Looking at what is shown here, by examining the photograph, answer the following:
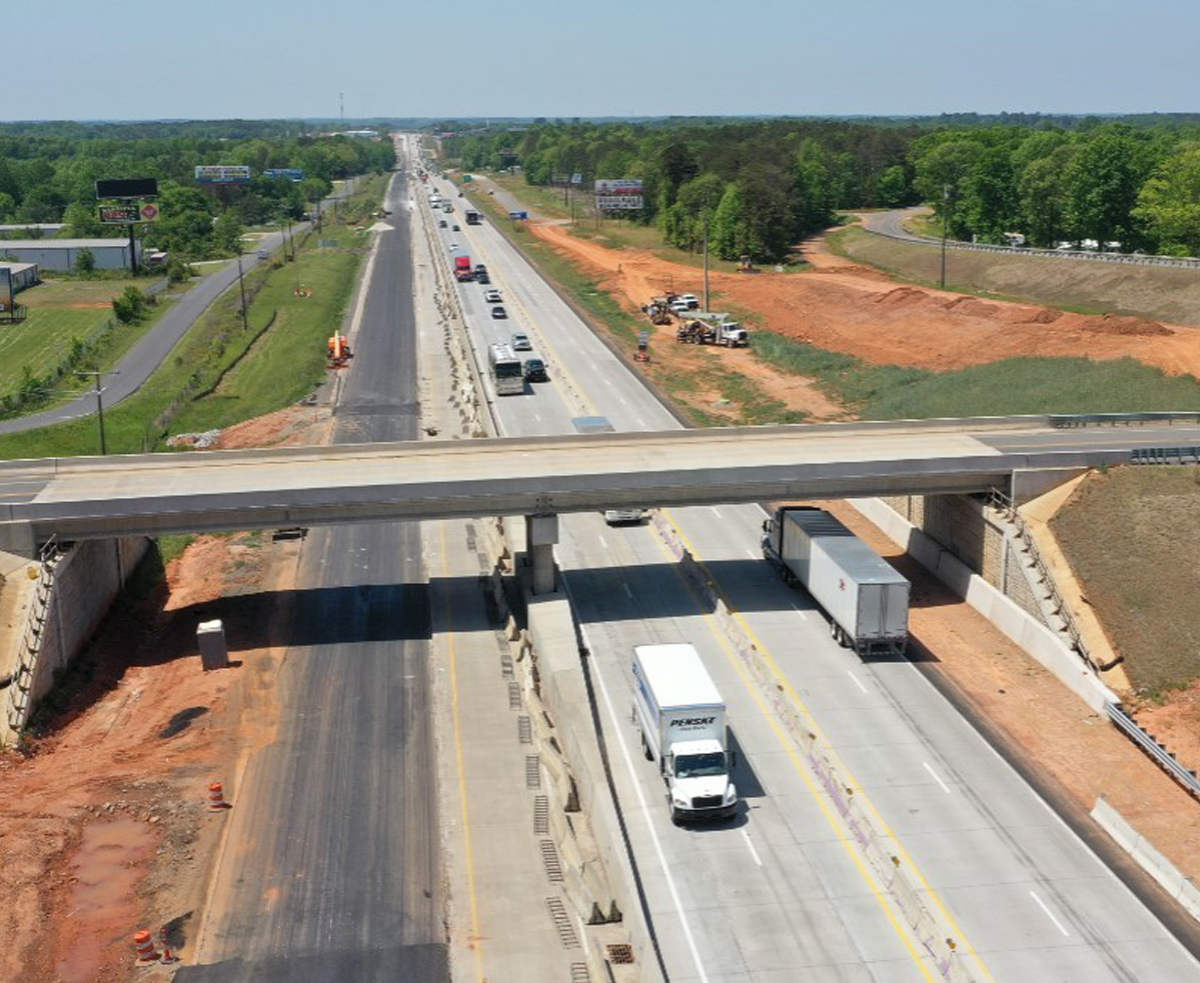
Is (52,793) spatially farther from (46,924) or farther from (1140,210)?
(1140,210)

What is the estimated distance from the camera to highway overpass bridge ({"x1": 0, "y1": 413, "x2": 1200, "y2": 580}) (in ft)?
178

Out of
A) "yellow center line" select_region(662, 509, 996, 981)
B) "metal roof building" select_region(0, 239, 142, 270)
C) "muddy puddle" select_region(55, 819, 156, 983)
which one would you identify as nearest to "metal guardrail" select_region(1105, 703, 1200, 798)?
"yellow center line" select_region(662, 509, 996, 981)

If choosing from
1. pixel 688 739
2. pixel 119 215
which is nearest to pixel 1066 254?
pixel 688 739

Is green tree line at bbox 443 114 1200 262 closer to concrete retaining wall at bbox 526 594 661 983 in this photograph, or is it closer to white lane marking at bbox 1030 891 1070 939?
concrete retaining wall at bbox 526 594 661 983

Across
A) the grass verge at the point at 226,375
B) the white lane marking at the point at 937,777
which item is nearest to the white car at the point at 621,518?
the white lane marking at the point at 937,777

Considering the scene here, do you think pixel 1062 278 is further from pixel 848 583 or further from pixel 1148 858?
pixel 1148 858

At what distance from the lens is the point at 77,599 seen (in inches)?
2151

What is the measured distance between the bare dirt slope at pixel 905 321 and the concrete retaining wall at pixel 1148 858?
53640mm

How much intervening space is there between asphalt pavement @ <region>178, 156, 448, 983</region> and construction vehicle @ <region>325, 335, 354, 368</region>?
50.8 meters

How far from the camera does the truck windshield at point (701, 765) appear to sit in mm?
39812

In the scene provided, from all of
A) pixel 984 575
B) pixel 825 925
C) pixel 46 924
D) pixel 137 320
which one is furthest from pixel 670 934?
pixel 137 320

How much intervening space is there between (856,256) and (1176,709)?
13260 cm

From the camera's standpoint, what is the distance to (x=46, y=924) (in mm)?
36750

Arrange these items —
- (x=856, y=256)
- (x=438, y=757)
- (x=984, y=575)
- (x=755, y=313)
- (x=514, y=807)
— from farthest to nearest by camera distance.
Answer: (x=856, y=256)
(x=755, y=313)
(x=984, y=575)
(x=438, y=757)
(x=514, y=807)
